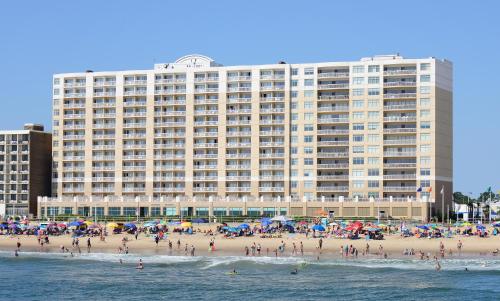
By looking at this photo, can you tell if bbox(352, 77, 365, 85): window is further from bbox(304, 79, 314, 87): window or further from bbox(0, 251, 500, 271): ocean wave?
bbox(0, 251, 500, 271): ocean wave

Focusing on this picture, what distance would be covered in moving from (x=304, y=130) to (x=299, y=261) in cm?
6550

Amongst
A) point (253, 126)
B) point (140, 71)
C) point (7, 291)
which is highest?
point (140, 71)

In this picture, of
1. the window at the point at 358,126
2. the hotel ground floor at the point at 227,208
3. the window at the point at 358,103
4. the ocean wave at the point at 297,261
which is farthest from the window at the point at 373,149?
the ocean wave at the point at 297,261

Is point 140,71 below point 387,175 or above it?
above

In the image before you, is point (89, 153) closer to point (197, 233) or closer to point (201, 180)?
point (201, 180)

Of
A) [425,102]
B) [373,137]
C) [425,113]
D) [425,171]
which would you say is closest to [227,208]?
[373,137]

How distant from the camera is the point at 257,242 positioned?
10788cm

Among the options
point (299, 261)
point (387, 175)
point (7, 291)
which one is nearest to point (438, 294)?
point (299, 261)

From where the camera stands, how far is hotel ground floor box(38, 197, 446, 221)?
14650 centimetres

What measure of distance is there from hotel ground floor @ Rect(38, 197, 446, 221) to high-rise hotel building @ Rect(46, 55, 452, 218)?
1.64m

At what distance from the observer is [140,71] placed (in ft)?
534

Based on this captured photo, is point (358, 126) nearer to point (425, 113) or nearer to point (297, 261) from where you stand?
point (425, 113)

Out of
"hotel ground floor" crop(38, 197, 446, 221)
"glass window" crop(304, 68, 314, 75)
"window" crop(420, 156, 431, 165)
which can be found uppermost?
"glass window" crop(304, 68, 314, 75)

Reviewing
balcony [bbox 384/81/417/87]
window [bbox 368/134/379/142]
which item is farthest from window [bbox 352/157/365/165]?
balcony [bbox 384/81/417/87]
